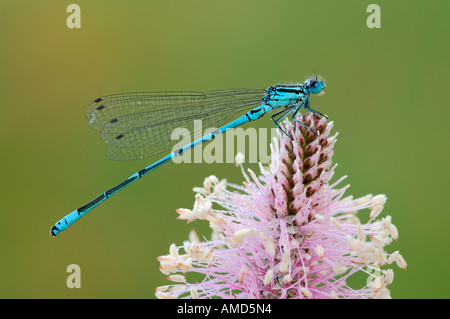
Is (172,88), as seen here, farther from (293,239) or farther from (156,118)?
(293,239)

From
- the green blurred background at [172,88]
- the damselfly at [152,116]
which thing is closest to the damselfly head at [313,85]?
the damselfly at [152,116]

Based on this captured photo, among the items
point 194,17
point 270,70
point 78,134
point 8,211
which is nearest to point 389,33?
point 270,70

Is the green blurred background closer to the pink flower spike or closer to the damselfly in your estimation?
the damselfly

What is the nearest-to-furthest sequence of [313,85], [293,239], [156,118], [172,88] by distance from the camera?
1. [293,239]
2. [313,85]
3. [156,118]
4. [172,88]

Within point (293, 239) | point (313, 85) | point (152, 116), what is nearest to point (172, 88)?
point (152, 116)

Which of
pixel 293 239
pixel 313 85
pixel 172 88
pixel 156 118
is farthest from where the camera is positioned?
pixel 172 88

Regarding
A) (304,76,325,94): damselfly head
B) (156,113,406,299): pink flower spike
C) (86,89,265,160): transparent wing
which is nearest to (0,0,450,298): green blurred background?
(86,89,265,160): transparent wing
